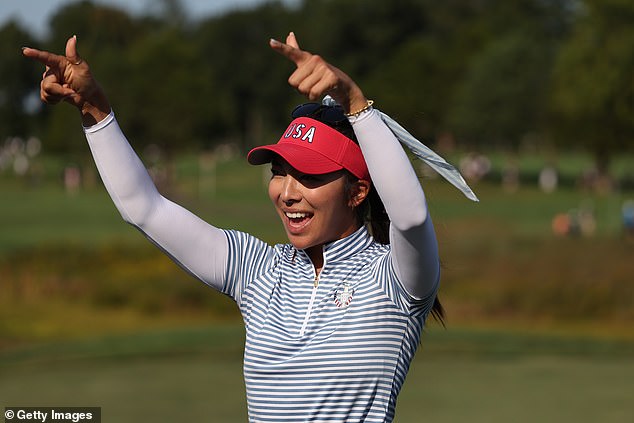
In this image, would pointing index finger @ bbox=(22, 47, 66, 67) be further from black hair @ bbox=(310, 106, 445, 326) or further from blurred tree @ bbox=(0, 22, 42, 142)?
blurred tree @ bbox=(0, 22, 42, 142)

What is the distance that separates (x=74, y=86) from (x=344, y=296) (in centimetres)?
98

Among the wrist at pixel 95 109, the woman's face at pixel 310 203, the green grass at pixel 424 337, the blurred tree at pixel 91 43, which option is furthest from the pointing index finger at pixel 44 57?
the blurred tree at pixel 91 43

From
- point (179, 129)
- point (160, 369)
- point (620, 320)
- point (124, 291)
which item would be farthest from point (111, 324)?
point (179, 129)

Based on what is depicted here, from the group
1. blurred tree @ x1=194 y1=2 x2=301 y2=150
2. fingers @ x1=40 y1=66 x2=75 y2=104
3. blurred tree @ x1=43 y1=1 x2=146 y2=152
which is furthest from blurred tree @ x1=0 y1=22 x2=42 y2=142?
fingers @ x1=40 y1=66 x2=75 y2=104

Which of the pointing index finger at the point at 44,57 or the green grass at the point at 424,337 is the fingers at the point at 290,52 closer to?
the pointing index finger at the point at 44,57

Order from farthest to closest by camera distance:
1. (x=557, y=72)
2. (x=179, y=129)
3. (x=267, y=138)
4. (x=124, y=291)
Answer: (x=267, y=138) < (x=179, y=129) < (x=557, y=72) < (x=124, y=291)

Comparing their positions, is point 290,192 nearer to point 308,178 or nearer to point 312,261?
point 308,178

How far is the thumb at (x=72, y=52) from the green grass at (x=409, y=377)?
6.54 m

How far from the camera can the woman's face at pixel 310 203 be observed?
352cm

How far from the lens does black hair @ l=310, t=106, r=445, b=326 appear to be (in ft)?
11.7

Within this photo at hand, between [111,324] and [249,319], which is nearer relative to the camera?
[249,319]

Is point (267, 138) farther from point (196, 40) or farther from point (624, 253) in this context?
point (624, 253)

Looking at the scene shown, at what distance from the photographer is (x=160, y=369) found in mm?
12078

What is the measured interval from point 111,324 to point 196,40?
85451mm
